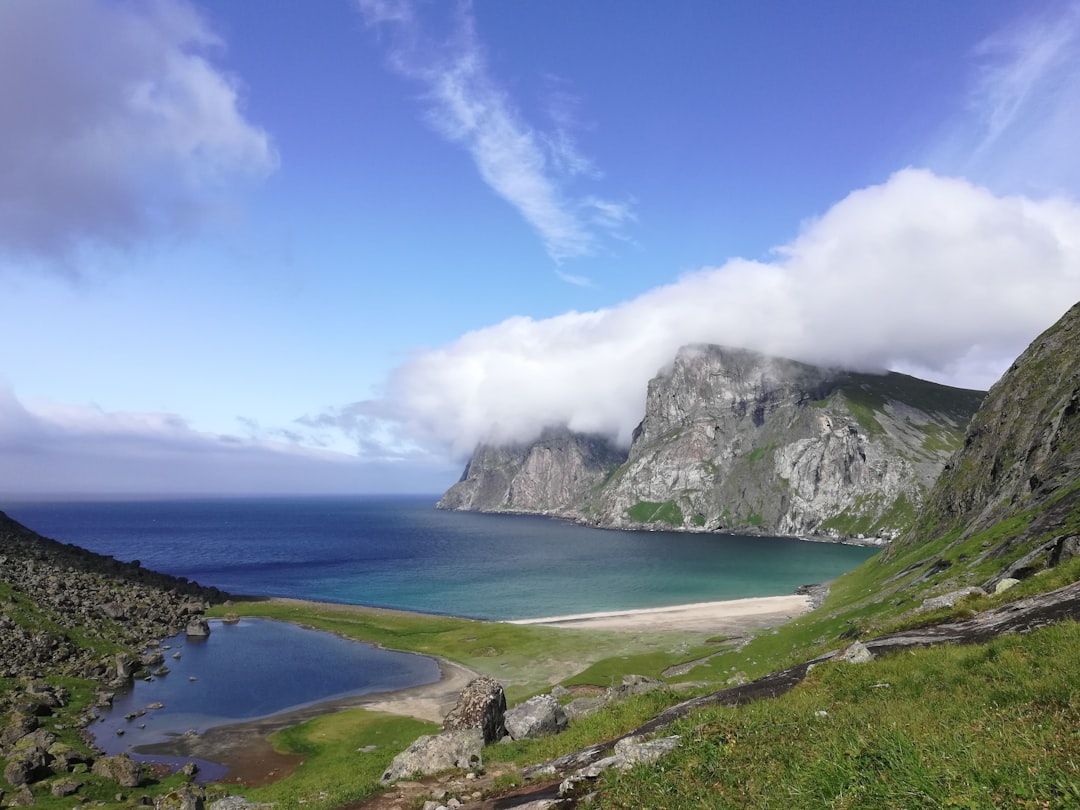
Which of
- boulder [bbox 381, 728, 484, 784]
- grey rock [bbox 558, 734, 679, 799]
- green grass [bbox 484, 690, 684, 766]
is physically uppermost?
grey rock [bbox 558, 734, 679, 799]

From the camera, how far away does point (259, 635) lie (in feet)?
345

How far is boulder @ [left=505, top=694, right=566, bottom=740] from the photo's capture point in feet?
96.3

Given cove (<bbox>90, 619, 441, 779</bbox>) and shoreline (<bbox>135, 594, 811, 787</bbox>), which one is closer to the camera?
shoreline (<bbox>135, 594, 811, 787</bbox>)

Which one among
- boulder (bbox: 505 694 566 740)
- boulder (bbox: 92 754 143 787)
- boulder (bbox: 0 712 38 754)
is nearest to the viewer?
boulder (bbox: 505 694 566 740)

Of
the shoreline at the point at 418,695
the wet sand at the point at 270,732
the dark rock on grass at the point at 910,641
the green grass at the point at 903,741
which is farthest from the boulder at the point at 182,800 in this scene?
the green grass at the point at 903,741

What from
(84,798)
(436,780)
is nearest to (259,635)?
(84,798)

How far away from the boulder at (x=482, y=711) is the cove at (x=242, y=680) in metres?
33.3

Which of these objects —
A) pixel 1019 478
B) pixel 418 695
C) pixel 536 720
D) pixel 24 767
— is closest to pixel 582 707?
pixel 536 720

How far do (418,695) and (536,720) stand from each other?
51.7m

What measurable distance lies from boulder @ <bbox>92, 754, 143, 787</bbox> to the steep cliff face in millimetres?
63036

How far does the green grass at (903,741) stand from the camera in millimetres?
7227

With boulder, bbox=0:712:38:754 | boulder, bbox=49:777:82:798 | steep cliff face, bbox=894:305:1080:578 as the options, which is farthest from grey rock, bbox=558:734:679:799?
boulder, bbox=0:712:38:754

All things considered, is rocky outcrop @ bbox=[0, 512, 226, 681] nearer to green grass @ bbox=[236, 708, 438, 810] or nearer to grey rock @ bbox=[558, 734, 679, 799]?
green grass @ bbox=[236, 708, 438, 810]

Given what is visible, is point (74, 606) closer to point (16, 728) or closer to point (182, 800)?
point (16, 728)
